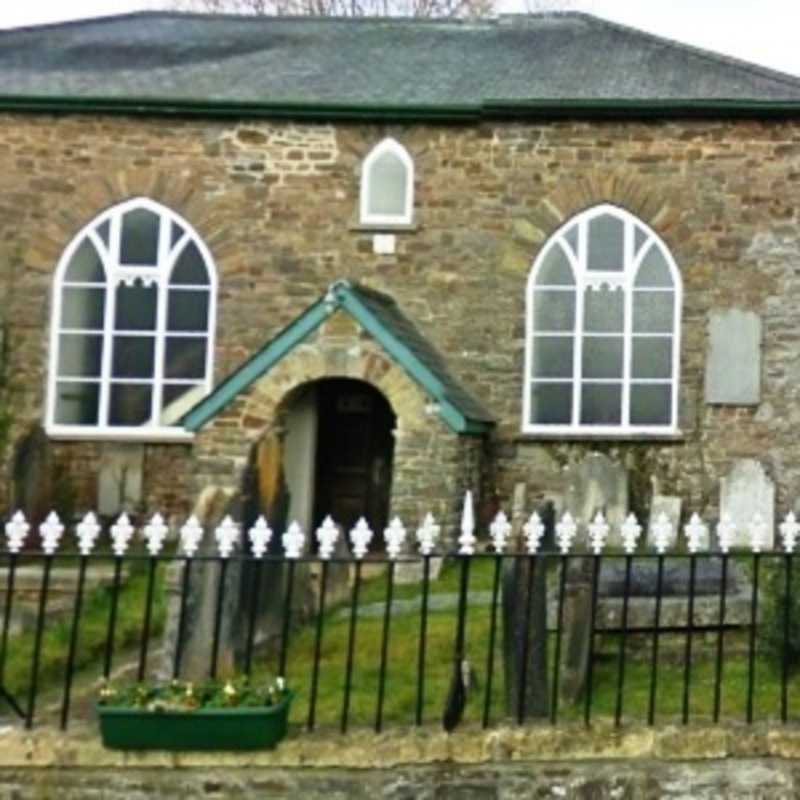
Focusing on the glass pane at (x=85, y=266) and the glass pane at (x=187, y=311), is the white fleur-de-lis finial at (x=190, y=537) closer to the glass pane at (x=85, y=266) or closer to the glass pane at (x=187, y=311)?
the glass pane at (x=187, y=311)

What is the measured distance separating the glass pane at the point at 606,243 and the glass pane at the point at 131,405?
6.11 meters

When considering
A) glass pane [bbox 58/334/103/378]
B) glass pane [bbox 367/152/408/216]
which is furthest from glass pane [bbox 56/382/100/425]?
glass pane [bbox 367/152/408/216]

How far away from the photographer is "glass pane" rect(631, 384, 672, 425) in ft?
54.2

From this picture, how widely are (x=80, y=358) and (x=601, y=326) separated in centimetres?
694

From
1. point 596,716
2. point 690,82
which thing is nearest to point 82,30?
point 690,82

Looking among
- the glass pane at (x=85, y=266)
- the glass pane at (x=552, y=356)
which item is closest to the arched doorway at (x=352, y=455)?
the glass pane at (x=552, y=356)

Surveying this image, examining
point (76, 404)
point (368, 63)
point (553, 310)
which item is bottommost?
point (76, 404)

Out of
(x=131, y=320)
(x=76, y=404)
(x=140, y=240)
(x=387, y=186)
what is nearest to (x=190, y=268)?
(x=140, y=240)

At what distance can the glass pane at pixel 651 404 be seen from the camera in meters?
16.5

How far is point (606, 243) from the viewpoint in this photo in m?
16.8

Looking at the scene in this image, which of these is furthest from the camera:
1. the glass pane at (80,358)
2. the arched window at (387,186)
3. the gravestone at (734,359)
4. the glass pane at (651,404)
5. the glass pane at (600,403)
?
the glass pane at (80,358)

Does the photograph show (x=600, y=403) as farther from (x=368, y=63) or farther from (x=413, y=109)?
(x=368, y=63)

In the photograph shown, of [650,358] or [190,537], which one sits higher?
[650,358]

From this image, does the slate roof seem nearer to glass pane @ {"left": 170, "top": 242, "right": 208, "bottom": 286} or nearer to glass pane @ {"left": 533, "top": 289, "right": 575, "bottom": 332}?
glass pane @ {"left": 170, "top": 242, "right": 208, "bottom": 286}
